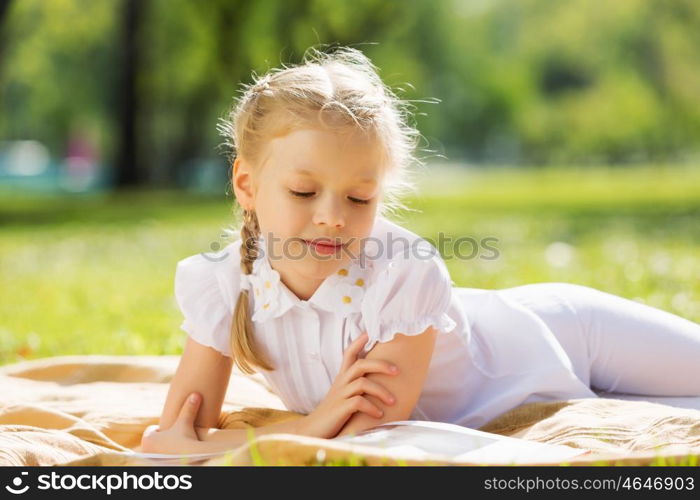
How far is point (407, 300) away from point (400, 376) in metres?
0.23

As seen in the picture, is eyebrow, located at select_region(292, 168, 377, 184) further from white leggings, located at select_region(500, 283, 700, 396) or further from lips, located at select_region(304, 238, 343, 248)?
white leggings, located at select_region(500, 283, 700, 396)

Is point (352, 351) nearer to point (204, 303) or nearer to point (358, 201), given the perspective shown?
point (358, 201)

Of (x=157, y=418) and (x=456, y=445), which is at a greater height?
(x=456, y=445)


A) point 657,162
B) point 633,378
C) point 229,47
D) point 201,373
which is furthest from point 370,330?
point 657,162

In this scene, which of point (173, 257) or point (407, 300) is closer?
point (407, 300)

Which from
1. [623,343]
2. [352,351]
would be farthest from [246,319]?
[623,343]

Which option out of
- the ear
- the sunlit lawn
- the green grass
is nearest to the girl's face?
the ear

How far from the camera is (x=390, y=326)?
9.70 feet

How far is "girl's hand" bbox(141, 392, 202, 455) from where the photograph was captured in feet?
10.00

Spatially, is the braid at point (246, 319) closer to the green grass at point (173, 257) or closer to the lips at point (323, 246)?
the lips at point (323, 246)

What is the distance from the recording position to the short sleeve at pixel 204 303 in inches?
127
